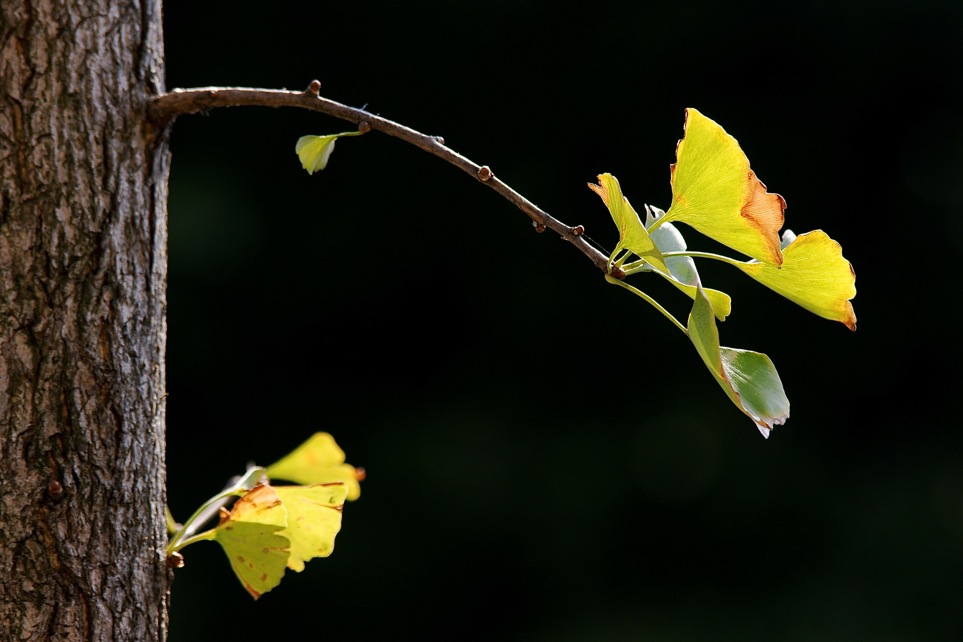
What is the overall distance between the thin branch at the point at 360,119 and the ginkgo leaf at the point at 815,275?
1.9 inches

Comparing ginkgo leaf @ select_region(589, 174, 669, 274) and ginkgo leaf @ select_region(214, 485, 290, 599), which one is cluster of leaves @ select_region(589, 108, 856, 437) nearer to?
ginkgo leaf @ select_region(589, 174, 669, 274)

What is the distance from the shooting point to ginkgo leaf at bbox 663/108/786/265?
8.9 inches

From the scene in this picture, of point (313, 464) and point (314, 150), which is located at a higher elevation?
point (314, 150)

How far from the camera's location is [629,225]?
0.75ft

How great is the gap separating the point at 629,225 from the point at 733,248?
0.03 meters

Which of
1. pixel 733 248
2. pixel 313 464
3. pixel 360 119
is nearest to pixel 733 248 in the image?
pixel 733 248

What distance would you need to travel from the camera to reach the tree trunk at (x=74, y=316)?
259mm

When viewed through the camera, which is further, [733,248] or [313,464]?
[313,464]

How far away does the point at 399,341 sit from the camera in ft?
4.54

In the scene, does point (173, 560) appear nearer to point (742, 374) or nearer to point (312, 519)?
point (312, 519)

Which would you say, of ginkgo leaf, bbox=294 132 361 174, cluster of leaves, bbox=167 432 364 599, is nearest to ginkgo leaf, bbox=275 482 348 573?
cluster of leaves, bbox=167 432 364 599

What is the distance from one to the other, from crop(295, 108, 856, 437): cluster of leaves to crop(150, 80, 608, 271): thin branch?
0.05ft

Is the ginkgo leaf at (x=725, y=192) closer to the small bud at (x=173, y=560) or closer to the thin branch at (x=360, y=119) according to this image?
the thin branch at (x=360, y=119)

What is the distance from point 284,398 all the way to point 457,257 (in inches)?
13.7
